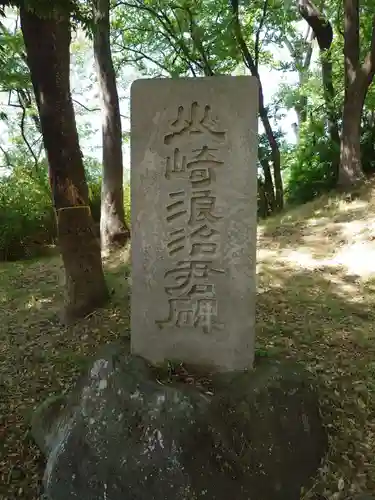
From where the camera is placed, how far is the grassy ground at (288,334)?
3.02 metres

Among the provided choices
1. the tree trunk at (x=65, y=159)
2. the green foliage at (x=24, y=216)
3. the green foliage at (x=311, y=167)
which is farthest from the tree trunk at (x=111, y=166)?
the green foliage at (x=311, y=167)

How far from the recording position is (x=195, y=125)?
2.84m

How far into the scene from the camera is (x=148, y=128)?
286 centimetres

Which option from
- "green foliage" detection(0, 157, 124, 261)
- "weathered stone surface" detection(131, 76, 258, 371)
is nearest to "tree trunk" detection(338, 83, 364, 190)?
"green foliage" detection(0, 157, 124, 261)

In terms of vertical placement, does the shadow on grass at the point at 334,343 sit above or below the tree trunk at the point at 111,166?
below

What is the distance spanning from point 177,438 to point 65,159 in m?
2.66

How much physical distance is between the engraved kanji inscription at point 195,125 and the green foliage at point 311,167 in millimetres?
6439

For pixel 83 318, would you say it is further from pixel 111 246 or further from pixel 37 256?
pixel 37 256

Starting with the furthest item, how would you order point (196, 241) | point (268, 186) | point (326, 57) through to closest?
1. point (268, 186)
2. point (326, 57)
3. point (196, 241)

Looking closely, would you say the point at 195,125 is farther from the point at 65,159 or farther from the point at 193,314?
the point at 65,159

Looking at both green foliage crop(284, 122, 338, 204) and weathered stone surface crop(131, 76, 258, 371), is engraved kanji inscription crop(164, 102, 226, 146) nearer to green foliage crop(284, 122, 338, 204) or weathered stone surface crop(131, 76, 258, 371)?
weathered stone surface crop(131, 76, 258, 371)

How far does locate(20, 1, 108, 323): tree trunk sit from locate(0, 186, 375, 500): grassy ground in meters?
0.36

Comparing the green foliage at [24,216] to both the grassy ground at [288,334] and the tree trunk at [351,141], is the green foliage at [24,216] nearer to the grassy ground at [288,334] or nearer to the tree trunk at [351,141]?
the grassy ground at [288,334]

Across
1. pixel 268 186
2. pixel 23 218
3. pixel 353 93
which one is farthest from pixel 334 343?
pixel 268 186
